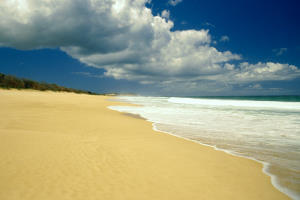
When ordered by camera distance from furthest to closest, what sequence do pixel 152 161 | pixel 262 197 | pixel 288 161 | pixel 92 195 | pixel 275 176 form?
pixel 288 161, pixel 152 161, pixel 275 176, pixel 262 197, pixel 92 195

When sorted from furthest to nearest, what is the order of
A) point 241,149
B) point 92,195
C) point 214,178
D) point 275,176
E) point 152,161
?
point 241,149 → point 152,161 → point 275,176 → point 214,178 → point 92,195

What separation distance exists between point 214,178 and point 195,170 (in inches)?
12.6

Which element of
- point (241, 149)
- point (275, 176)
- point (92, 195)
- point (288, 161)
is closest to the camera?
point (92, 195)

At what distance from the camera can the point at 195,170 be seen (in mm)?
2617

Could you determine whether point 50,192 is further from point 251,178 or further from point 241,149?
point 241,149

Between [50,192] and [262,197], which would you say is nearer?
[50,192]

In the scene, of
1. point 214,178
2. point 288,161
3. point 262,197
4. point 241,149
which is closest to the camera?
point 262,197

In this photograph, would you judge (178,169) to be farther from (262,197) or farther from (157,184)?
(262,197)

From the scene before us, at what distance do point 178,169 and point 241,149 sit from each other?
2194 mm

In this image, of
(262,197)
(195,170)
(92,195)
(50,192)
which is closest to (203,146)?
(195,170)

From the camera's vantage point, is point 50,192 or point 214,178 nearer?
point 50,192

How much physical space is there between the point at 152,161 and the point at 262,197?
165cm

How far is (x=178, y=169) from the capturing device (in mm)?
2605

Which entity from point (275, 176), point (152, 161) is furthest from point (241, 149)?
point (152, 161)
